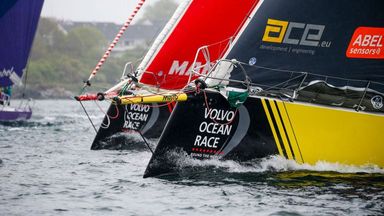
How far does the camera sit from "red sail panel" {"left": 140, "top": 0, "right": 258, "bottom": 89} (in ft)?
50.0

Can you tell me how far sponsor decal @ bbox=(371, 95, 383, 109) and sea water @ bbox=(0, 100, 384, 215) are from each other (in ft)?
3.31

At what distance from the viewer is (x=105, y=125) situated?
53.1 feet

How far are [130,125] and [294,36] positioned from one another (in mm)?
5473

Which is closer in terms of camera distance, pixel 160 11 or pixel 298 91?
pixel 298 91

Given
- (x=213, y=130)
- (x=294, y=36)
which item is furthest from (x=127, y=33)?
(x=213, y=130)

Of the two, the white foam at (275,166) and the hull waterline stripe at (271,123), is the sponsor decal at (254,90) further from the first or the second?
the white foam at (275,166)

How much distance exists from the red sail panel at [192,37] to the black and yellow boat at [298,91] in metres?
3.22

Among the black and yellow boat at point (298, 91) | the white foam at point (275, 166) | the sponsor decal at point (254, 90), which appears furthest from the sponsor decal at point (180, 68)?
the white foam at point (275, 166)

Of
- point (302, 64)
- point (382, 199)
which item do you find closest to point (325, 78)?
point (302, 64)

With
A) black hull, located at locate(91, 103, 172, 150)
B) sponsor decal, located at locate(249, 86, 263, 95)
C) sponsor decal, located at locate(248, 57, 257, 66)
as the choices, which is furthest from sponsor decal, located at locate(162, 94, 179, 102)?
black hull, located at locate(91, 103, 172, 150)

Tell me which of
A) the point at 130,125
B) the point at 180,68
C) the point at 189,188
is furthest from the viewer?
the point at 130,125

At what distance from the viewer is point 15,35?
2397cm

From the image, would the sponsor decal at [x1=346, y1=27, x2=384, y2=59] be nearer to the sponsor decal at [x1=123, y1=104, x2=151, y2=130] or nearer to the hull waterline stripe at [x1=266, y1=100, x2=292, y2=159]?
the hull waterline stripe at [x1=266, y1=100, x2=292, y2=159]

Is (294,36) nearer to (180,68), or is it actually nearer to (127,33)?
(180,68)
